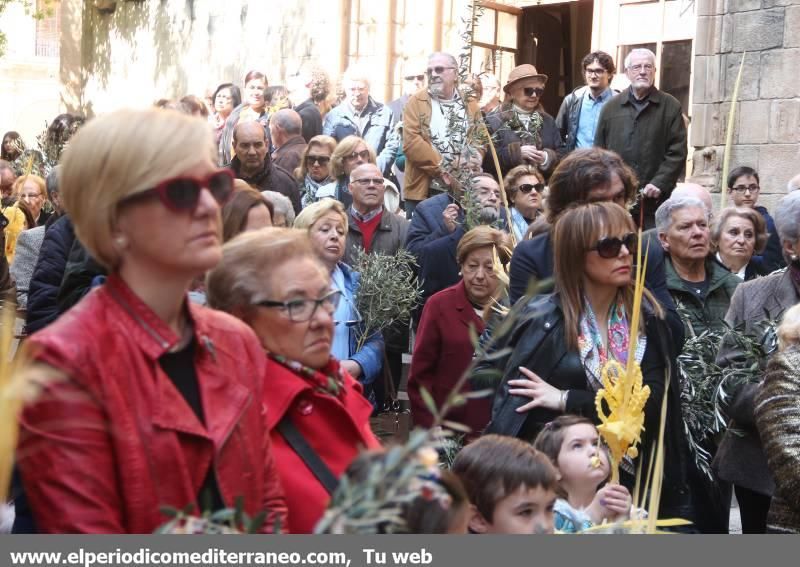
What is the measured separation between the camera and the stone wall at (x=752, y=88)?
13008 millimetres

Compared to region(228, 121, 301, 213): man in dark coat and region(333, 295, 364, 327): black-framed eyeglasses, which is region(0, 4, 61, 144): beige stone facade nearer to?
region(228, 121, 301, 213): man in dark coat

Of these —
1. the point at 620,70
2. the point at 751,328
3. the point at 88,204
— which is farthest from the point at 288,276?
the point at 620,70

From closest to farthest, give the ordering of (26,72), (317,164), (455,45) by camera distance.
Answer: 1. (317,164)
2. (455,45)
3. (26,72)

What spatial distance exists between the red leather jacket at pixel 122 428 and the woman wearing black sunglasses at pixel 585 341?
240 centimetres

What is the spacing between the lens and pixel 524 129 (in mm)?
10711

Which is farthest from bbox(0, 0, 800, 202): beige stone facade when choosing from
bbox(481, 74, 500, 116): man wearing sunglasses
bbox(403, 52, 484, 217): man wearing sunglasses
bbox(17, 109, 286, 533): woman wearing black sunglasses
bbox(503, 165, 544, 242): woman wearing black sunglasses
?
bbox(17, 109, 286, 533): woman wearing black sunglasses

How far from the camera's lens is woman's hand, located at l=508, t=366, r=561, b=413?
508 centimetres

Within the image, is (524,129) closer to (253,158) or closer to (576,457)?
(253,158)

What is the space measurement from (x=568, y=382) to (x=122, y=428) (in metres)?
2.75

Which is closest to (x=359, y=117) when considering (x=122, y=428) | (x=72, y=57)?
(x=122, y=428)

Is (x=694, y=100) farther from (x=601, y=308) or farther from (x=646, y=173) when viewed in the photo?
(x=601, y=308)

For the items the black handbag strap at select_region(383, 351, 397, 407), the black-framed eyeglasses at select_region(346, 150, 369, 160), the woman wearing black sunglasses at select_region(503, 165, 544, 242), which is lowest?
the black handbag strap at select_region(383, 351, 397, 407)

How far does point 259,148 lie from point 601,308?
4.82 metres

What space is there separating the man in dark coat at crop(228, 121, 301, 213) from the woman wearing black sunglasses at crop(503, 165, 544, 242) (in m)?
1.74
